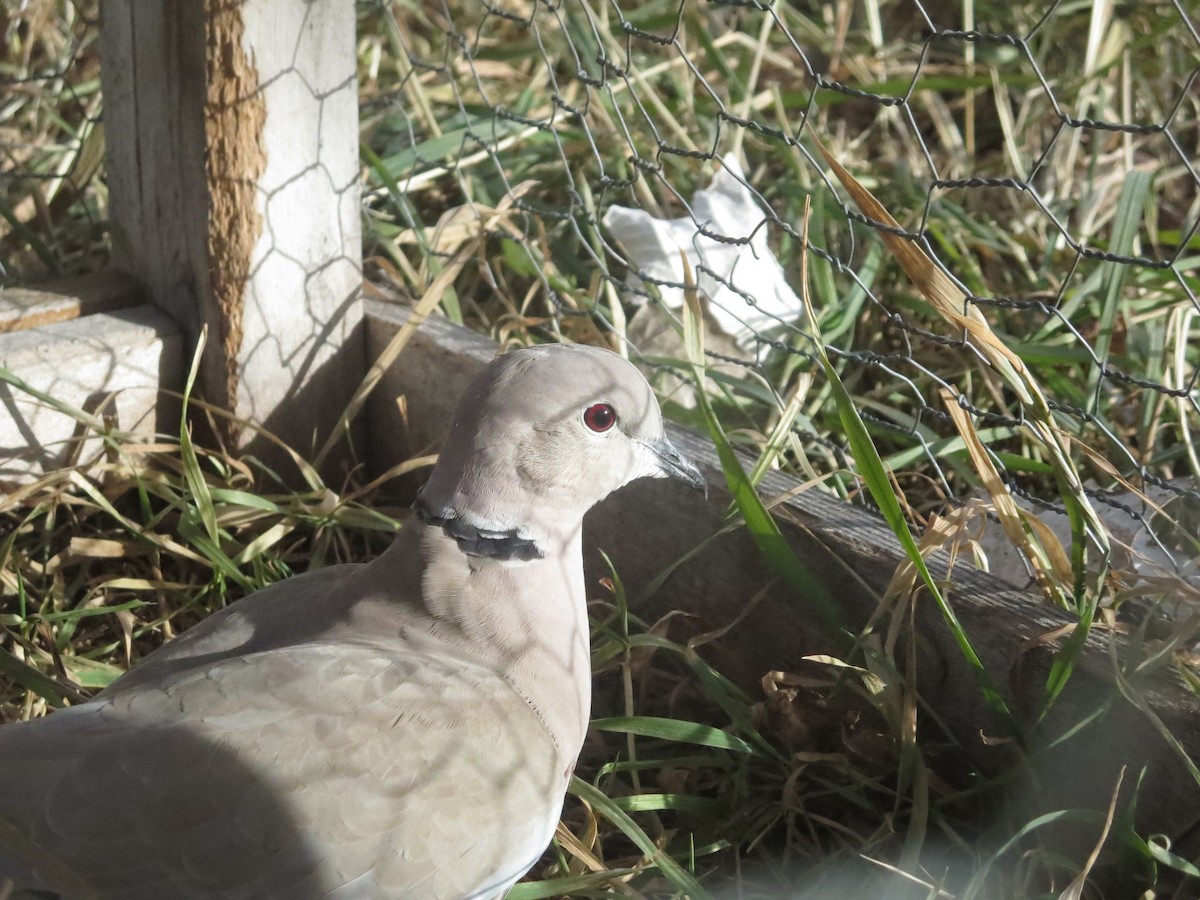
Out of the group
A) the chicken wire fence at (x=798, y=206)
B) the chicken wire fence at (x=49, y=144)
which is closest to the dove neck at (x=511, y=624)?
the chicken wire fence at (x=798, y=206)

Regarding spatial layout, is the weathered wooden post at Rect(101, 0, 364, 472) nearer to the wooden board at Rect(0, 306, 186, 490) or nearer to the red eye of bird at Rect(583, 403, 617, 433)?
the wooden board at Rect(0, 306, 186, 490)

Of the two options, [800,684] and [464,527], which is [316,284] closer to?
[464,527]

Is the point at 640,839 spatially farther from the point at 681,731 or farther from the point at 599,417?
the point at 599,417

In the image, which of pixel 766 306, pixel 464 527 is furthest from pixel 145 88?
pixel 766 306

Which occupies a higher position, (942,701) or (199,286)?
(199,286)

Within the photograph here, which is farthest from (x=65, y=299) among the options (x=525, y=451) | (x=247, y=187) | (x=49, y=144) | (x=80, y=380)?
(x=525, y=451)

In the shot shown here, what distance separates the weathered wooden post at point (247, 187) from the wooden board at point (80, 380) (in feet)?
0.21

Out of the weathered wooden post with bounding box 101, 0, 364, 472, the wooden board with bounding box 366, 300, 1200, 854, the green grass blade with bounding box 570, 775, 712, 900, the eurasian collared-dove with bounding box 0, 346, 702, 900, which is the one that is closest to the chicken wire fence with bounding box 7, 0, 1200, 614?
the wooden board with bounding box 366, 300, 1200, 854

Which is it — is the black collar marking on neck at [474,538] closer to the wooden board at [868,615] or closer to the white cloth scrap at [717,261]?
the wooden board at [868,615]

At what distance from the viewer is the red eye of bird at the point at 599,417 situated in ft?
5.01

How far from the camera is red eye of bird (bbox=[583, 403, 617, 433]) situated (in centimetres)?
153

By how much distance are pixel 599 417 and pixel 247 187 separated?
0.73 m

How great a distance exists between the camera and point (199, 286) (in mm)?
2014

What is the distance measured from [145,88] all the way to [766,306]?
110 cm
